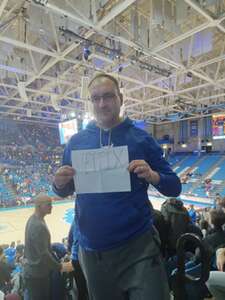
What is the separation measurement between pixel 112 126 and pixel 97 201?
0.39m

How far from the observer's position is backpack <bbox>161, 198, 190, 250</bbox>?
168 cm

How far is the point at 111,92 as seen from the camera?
115cm

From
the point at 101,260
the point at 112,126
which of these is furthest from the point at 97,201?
the point at 112,126

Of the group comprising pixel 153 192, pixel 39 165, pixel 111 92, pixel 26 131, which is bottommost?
pixel 153 192

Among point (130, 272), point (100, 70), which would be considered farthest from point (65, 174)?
point (100, 70)

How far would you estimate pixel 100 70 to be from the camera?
712cm

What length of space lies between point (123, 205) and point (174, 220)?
0.90 m

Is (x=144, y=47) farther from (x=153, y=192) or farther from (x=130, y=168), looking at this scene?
(x=153, y=192)

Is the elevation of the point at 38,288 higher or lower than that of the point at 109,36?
lower

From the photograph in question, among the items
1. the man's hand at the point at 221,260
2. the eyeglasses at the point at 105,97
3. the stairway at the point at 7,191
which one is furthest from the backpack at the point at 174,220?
the stairway at the point at 7,191

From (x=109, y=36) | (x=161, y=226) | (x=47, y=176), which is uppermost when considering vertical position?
(x=109, y=36)

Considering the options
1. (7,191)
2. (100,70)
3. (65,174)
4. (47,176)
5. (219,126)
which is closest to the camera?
(65,174)

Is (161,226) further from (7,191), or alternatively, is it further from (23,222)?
(7,191)

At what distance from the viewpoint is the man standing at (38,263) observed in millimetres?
1991
